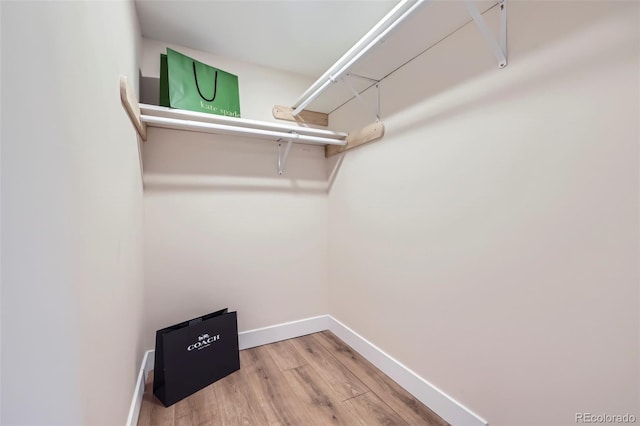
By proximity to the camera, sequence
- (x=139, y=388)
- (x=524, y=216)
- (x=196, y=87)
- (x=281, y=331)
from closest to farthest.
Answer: (x=524, y=216) < (x=139, y=388) < (x=196, y=87) < (x=281, y=331)

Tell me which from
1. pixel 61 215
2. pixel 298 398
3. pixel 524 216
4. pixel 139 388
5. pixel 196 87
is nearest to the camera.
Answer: pixel 61 215

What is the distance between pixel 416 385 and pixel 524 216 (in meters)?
1.13

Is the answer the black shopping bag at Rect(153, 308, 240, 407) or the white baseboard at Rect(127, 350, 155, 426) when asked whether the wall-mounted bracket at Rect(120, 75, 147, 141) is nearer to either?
the black shopping bag at Rect(153, 308, 240, 407)

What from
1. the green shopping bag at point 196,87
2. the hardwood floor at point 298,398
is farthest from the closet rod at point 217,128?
the hardwood floor at point 298,398

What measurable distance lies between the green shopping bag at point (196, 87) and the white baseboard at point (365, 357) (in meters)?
1.64

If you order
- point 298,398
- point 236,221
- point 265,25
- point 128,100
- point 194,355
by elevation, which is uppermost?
point 265,25

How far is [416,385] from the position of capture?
1.57 m

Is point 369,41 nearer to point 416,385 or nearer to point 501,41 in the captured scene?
point 501,41

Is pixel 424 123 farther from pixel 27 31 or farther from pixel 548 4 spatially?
pixel 27 31

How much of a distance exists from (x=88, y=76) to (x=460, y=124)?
1482 mm

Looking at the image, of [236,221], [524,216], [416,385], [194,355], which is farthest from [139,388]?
[524,216]

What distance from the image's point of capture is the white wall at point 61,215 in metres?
0.41

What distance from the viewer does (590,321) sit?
3.07 feet

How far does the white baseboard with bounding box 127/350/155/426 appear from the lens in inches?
50.0
